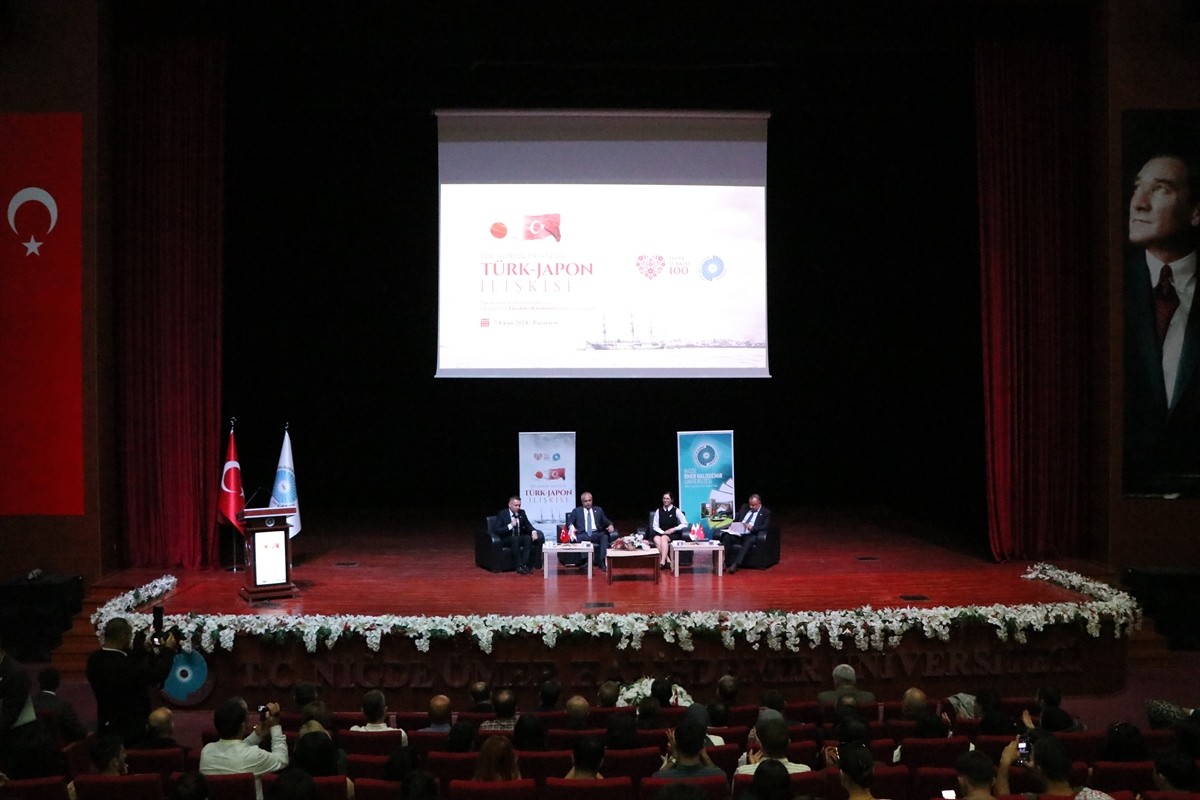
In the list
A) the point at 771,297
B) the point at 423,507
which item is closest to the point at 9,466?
the point at 423,507

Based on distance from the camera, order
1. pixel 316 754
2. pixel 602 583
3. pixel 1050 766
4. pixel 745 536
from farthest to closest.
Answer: pixel 745 536 < pixel 602 583 < pixel 316 754 < pixel 1050 766

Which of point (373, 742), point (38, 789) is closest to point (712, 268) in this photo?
point (373, 742)

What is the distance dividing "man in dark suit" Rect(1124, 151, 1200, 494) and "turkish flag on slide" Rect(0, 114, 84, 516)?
10.5 m

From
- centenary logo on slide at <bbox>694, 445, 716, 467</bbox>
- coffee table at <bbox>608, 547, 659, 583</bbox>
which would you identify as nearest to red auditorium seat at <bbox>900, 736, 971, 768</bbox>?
coffee table at <bbox>608, 547, 659, 583</bbox>

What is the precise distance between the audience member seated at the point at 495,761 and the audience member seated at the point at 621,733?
780 millimetres

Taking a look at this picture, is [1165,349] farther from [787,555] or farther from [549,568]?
[549,568]

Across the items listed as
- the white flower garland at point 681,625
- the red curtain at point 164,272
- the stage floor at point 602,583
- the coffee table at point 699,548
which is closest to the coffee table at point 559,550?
the stage floor at point 602,583

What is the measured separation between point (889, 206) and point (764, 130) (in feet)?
9.59

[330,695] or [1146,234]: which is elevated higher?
[1146,234]

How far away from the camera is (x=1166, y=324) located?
404 inches

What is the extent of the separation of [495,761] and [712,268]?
7.96 m

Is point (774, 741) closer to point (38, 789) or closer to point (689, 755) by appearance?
point (689, 755)

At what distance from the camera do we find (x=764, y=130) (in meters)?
11.5

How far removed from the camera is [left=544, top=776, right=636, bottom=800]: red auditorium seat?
13.4 ft
